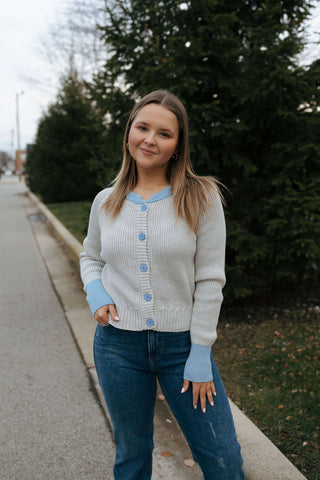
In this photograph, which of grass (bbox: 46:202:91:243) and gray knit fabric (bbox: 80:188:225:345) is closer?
gray knit fabric (bbox: 80:188:225:345)

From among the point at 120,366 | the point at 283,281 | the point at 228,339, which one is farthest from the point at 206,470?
the point at 283,281

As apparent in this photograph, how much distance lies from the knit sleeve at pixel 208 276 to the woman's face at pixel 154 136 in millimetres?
272

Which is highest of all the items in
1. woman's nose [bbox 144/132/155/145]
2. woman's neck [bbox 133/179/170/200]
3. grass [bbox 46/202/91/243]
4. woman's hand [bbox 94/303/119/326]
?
woman's nose [bbox 144/132/155/145]

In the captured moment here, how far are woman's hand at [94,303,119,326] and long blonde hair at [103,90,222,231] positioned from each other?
0.36 meters

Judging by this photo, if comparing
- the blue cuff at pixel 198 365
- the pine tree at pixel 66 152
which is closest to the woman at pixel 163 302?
the blue cuff at pixel 198 365

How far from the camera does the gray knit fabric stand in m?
1.63

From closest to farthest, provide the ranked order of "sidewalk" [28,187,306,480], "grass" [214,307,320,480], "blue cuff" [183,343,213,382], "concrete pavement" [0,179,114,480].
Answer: "blue cuff" [183,343,213,382] < "sidewalk" [28,187,306,480] < "concrete pavement" [0,179,114,480] < "grass" [214,307,320,480]

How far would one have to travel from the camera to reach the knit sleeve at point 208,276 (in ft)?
5.28

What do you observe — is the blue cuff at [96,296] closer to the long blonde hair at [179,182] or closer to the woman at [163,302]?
the woman at [163,302]

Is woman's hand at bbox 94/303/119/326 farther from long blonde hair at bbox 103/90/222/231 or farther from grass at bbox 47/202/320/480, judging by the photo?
grass at bbox 47/202/320/480

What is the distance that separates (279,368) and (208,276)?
219cm

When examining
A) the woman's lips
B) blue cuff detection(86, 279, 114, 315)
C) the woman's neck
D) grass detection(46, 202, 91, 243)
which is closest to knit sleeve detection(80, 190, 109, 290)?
blue cuff detection(86, 279, 114, 315)

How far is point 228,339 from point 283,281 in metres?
1.20

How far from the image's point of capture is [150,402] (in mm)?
1737
